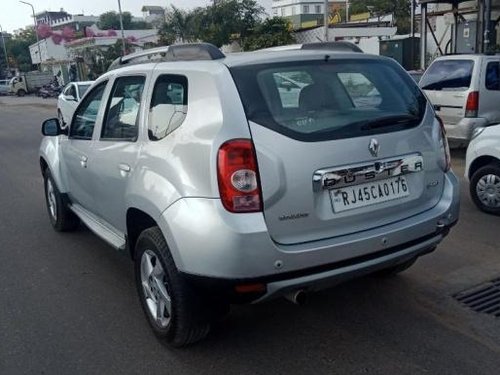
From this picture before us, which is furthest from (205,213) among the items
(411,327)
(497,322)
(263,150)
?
(497,322)

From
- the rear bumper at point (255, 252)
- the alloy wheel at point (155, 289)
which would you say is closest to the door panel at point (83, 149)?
the alloy wheel at point (155, 289)

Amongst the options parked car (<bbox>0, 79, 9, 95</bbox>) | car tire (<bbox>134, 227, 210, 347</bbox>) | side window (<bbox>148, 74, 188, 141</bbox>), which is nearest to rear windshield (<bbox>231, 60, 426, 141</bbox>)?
side window (<bbox>148, 74, 188, 141</bbox>)

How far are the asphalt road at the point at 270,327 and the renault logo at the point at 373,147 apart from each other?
1145 mm

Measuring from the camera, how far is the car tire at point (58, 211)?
546 centimetres

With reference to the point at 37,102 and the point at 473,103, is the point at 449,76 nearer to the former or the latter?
the point at 473,103

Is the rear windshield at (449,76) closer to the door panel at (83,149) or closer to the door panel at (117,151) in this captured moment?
the door panel at (83,149)

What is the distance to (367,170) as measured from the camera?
9.86 feet

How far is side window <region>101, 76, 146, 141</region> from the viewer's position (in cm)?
364

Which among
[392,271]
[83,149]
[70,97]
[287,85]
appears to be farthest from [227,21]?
[287,85]

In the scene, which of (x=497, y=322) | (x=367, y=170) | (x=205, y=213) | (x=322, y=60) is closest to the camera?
(x=205, y=213)

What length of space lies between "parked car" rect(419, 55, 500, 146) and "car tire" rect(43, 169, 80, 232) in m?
5.85

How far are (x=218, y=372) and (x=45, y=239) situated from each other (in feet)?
10.6

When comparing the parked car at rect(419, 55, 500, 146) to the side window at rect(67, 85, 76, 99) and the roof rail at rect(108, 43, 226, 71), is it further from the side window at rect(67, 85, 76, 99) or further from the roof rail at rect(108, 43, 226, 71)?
the side window at rect(67, 85, 76, 99)

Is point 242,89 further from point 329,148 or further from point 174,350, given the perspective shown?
point 174,350
